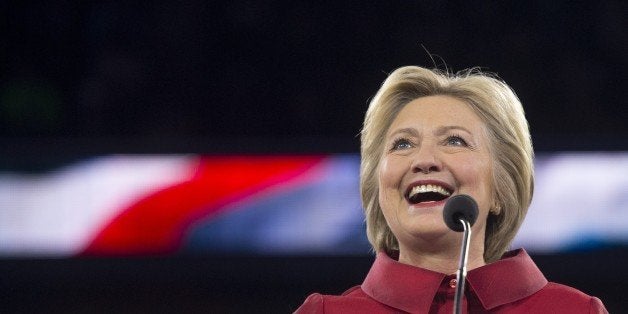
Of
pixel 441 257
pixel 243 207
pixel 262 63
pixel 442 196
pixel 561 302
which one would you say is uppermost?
pixel 262 63

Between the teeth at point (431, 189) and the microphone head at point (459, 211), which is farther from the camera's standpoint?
the teeth at point (431, 189)

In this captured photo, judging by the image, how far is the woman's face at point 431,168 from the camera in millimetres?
2143

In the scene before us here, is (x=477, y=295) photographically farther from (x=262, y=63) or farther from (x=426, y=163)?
(x=262, y=63)

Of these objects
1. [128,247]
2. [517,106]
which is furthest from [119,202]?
[517,106]

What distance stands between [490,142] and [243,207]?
270 centimetres

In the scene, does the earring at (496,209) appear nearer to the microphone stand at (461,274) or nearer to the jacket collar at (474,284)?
the jacket collar at (474,284)

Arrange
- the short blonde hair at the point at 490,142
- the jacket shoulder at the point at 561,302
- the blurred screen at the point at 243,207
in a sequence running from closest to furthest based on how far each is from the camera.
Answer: the jacket shoulder at the point at 561,302 < the short blonde hair at the point at 490,142 < the blurred screen at the point at 243,207

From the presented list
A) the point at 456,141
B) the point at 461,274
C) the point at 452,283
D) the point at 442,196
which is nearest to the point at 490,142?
the point at 456,141

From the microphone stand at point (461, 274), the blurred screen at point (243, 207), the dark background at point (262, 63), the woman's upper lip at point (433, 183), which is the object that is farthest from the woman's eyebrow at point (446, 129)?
the dark background at point (262, 63)

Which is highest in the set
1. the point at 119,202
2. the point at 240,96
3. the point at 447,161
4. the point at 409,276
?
the point at 240,96

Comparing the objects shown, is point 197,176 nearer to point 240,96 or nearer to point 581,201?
point 240,96

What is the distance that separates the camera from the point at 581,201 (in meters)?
4.84

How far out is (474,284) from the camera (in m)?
2.10

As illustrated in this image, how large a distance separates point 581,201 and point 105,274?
1938 millimetres
